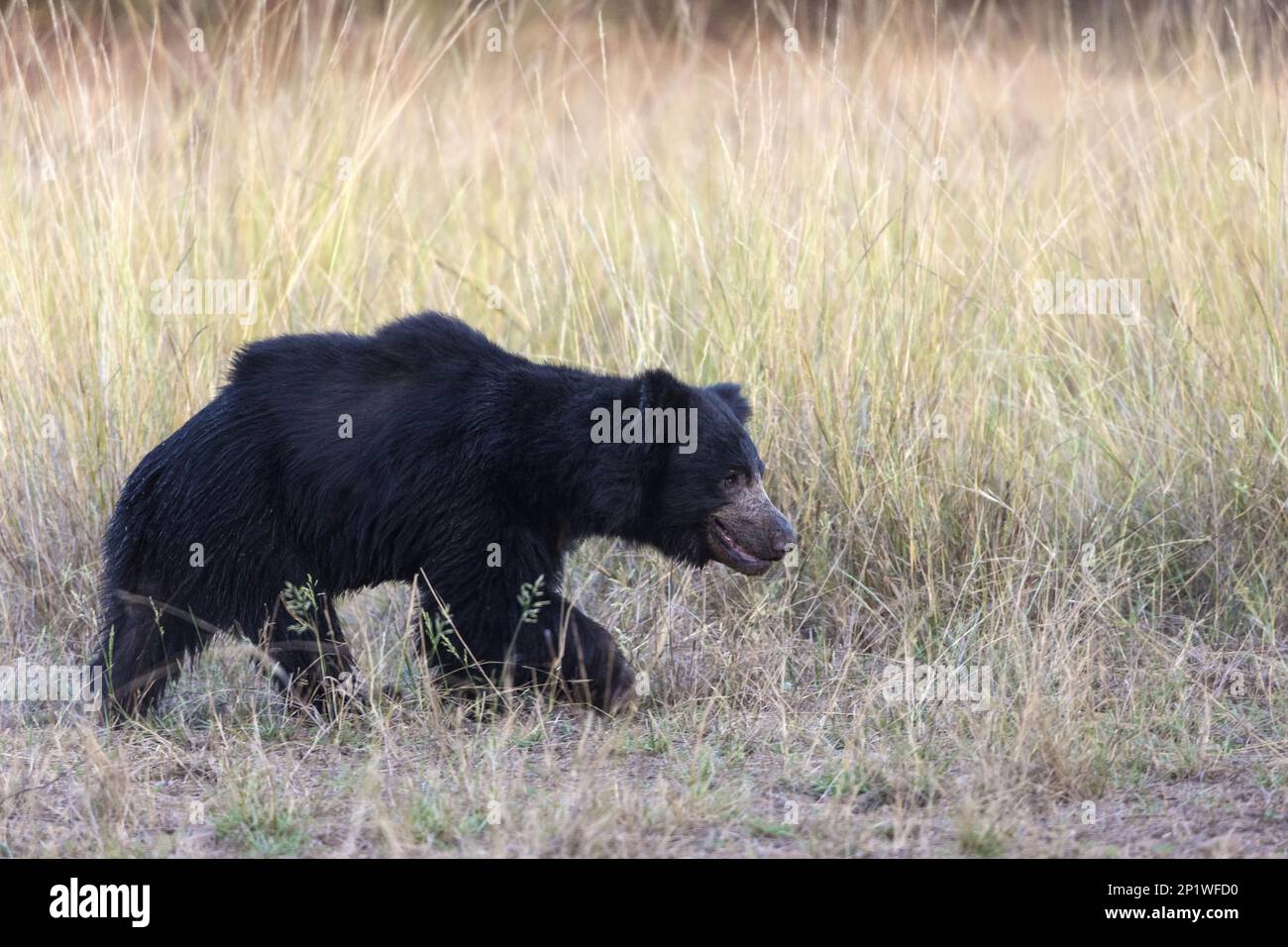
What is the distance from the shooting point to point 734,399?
16.6ft

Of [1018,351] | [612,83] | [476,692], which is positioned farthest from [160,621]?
[612,83]

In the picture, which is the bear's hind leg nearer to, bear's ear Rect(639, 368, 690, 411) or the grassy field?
the grassy field

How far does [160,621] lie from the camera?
4566 mm

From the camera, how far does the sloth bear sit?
4.56 meters

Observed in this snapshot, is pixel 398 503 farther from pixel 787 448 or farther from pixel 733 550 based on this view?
pixel 787 448

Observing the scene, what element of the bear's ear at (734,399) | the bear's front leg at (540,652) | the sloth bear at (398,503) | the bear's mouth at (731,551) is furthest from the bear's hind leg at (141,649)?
the bear's ear at (734,399)

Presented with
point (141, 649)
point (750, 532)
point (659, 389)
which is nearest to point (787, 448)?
point (750, 532)

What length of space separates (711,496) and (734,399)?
41 cm

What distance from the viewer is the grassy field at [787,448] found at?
12.6 feet

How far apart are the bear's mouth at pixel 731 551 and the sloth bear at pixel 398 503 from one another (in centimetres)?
4

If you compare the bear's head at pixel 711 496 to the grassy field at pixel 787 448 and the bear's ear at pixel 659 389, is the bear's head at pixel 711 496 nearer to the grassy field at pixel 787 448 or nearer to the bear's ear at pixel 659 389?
the bear's ear at pixel 659 389

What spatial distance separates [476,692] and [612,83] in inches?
211

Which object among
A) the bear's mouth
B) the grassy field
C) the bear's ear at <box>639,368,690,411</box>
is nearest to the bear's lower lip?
the bear's mouth
